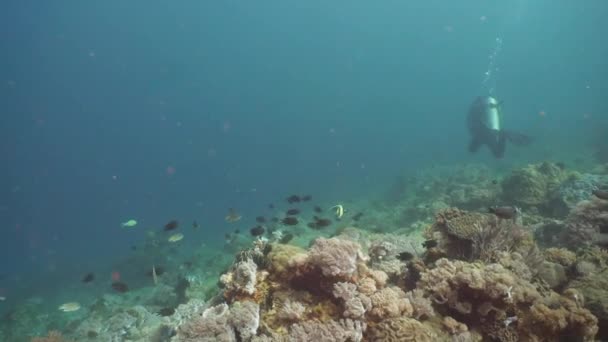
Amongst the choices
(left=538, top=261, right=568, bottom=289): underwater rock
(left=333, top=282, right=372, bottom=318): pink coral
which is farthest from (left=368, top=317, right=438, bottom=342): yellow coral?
(left=538, top=261, right=568, bottom=289): underwater rock

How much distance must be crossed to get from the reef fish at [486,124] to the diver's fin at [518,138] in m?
1.27

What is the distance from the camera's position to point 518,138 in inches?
691

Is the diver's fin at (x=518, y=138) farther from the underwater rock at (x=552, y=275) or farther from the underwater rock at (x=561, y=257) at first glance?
the underwater rock at (x=552, y=275)

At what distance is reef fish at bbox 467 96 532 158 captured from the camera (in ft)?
64.9

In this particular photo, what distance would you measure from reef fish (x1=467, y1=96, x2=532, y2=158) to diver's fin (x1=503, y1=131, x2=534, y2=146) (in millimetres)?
1270

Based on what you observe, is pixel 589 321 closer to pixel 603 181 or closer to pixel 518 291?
pixel 518 291

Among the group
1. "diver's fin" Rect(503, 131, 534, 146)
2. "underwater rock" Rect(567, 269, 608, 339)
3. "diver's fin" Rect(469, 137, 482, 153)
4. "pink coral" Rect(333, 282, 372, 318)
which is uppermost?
"pink coral" Rect(333, 282, 372, 318)

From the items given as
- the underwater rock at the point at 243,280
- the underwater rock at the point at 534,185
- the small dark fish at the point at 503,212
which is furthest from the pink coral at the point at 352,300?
the underwater rock at the point at 534,185

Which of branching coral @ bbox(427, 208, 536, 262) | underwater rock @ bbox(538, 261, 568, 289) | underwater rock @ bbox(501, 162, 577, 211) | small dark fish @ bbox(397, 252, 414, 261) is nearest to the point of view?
underwater rock @ bbox(538, 261, 568, 289)

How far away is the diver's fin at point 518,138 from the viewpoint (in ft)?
56.5

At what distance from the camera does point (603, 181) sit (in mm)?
11164

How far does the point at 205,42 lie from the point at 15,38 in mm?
80880

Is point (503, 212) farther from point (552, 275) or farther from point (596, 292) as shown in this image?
point (596, 292)

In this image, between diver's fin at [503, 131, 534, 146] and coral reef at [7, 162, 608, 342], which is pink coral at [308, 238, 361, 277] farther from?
diver's fin at [503, 131, 534, 146]
